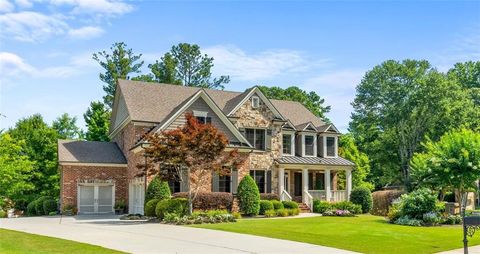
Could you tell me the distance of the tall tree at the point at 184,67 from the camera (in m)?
63.4

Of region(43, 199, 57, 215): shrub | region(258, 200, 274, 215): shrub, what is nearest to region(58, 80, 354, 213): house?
region(258, 200, 274, 215): shrub

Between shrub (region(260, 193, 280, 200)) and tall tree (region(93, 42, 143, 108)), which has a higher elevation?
tall tree (region(93, 42, 143, 108))

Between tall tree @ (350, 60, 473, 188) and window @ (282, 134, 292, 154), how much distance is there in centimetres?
1947

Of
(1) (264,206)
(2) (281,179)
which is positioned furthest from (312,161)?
(1) (264,206)

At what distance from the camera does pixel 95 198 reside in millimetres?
35656

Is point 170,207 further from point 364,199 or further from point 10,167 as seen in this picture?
point 10,167

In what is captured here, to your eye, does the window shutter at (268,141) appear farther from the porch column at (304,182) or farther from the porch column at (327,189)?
the porch column at (327,189)

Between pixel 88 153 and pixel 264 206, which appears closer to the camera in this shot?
pixel 264 206

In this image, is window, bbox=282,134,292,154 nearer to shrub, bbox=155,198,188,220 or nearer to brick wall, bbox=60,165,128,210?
brick wall, bbox=60,165,128,210

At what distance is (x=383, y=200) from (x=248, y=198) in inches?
339

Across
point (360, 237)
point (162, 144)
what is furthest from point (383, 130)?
point (360, 237)

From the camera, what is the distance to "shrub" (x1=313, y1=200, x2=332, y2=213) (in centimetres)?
3613

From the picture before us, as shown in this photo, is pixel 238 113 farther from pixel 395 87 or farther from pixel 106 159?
pixel 395 87

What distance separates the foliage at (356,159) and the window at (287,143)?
14.4 meters
